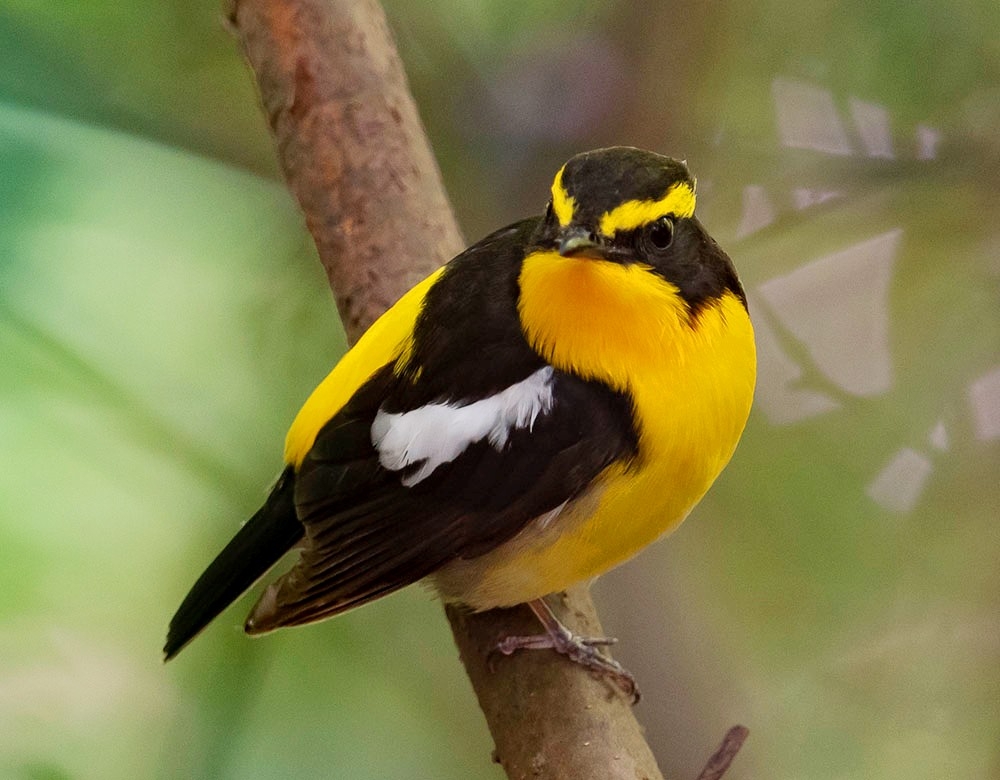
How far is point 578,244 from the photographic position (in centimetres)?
113

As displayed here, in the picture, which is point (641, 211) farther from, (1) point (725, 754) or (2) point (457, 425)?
(1) point (725, 754)

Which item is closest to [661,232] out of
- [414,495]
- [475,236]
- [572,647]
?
[414,495]

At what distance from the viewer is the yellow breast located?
4.09 feet

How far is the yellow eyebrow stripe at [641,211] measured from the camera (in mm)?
1180

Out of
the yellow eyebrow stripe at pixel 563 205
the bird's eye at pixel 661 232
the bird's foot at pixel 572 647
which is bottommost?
the bird's foot at pixel 572 647

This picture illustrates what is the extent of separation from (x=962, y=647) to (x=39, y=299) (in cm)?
204

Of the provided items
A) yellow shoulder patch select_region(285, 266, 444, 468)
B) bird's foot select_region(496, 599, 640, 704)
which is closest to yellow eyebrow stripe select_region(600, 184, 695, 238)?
yellow shoulder patch select_region(285, 266, 444, 468)

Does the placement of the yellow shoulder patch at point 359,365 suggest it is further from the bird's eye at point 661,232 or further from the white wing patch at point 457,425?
the bird's eye at point 661,232

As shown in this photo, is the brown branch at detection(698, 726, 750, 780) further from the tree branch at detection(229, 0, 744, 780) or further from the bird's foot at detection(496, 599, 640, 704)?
the tree branch at detection(229, 0, 744, 780)

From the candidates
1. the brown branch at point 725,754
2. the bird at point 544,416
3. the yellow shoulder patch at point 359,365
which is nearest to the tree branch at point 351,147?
the yellow shoulder patch at point 359,365

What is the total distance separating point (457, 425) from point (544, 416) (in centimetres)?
11

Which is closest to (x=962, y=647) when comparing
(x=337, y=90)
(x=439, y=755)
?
(x=439, y=755)

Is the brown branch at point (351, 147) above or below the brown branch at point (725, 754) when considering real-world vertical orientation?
above

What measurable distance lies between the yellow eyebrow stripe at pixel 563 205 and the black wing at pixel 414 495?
0.63 ft
